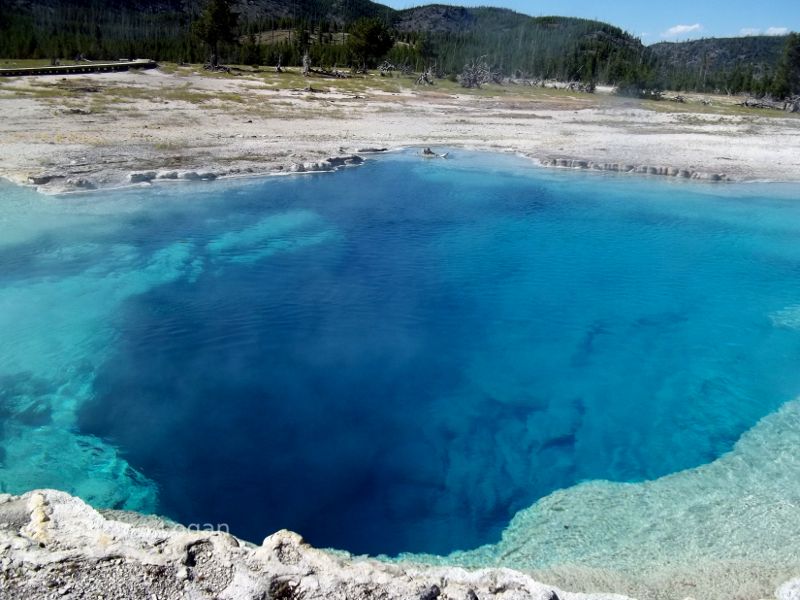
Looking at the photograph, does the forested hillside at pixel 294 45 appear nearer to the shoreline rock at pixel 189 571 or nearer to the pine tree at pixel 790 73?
the pine tree at pixel 790 73

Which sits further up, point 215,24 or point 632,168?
point 215,24

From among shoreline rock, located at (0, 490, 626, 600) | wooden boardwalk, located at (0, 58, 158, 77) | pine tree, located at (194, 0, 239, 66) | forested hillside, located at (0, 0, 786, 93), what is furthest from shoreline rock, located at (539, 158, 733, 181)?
forested hillside, located at (0, 0, 786, 93)

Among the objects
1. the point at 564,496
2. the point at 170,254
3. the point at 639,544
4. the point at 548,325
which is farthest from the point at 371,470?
the point at 170,254

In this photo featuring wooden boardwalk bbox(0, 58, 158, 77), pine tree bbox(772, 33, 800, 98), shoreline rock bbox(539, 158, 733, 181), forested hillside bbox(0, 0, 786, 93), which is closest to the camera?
shoreline rock bbox(539, 158, 733, 181)

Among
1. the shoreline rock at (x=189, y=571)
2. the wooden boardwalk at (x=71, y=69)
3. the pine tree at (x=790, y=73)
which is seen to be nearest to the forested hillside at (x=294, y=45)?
the pine tree at (x=790, y=73)

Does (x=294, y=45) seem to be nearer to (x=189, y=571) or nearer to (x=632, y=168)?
(x=632, y=168)

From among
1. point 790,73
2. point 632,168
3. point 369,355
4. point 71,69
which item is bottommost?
point 369,355

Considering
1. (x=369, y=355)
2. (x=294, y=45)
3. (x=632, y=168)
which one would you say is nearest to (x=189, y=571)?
(x=369, y=355)

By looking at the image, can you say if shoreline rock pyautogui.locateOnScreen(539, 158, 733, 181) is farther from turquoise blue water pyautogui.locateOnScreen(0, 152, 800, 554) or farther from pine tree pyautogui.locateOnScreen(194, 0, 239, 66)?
pine tree pyautogui.locateOnScreen(194, 0, 239, 66)
